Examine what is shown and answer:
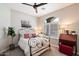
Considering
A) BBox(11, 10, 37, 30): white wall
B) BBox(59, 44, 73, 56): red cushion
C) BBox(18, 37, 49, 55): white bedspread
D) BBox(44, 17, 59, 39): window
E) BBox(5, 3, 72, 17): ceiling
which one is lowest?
BBox(59, 44, 73, 56): red cushion

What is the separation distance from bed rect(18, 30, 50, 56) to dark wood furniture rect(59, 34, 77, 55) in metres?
0.28

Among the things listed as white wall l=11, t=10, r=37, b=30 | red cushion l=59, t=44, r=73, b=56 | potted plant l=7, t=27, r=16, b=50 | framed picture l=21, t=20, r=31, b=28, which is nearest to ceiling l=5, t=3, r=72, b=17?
white wall l=11, t=10, r=37, b=30

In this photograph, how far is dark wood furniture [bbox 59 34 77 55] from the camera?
157cm

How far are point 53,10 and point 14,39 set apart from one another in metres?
0.92

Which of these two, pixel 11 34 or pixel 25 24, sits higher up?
pixel 25 24

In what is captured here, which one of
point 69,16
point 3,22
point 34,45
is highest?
point 69,16

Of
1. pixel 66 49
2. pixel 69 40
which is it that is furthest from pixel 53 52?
pixel 69 40

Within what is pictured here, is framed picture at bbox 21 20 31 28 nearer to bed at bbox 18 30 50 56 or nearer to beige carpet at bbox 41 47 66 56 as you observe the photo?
bed at bbox 18 30 50 56

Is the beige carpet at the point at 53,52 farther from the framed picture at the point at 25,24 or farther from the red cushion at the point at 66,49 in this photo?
the framed picture at the point at 25,24

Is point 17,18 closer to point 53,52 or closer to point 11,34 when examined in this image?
point 11,34

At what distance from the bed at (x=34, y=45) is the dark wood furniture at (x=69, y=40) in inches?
11.1

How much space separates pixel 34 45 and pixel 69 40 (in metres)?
0.67

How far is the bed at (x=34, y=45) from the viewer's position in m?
1.58

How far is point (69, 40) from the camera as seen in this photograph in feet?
5.32
